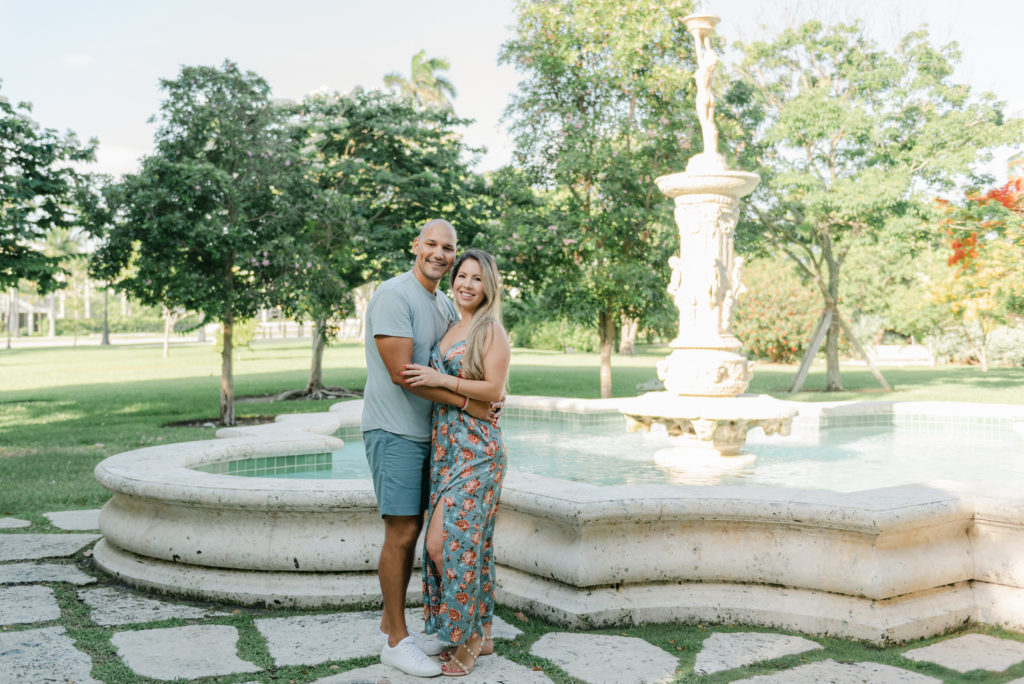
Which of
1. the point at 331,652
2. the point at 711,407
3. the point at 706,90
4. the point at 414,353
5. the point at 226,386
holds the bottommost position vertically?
the point at 331,652

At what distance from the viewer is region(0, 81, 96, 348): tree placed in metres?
9.51

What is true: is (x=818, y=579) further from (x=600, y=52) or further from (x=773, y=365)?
(x=773, y=365)

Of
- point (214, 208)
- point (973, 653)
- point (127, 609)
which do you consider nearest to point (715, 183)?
point (973, 653)

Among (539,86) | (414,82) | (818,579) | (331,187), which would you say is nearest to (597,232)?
(539,86)

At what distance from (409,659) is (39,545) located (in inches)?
127

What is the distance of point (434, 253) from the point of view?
348 centimetres

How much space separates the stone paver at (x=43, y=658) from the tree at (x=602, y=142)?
11101 millimetres

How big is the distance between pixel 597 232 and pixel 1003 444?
297 inches

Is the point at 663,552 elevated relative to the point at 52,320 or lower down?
lower down

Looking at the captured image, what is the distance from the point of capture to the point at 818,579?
12.7 ft

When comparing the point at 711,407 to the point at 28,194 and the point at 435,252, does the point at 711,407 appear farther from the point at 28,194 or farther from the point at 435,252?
the point at 28,194

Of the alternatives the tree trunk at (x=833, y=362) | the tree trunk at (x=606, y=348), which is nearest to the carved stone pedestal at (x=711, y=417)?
the tree trunk at (x=606, y=348)

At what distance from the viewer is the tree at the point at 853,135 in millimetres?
14539

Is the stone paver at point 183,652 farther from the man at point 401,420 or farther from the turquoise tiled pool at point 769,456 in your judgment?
the turquoise tiled pool at point 769,456
